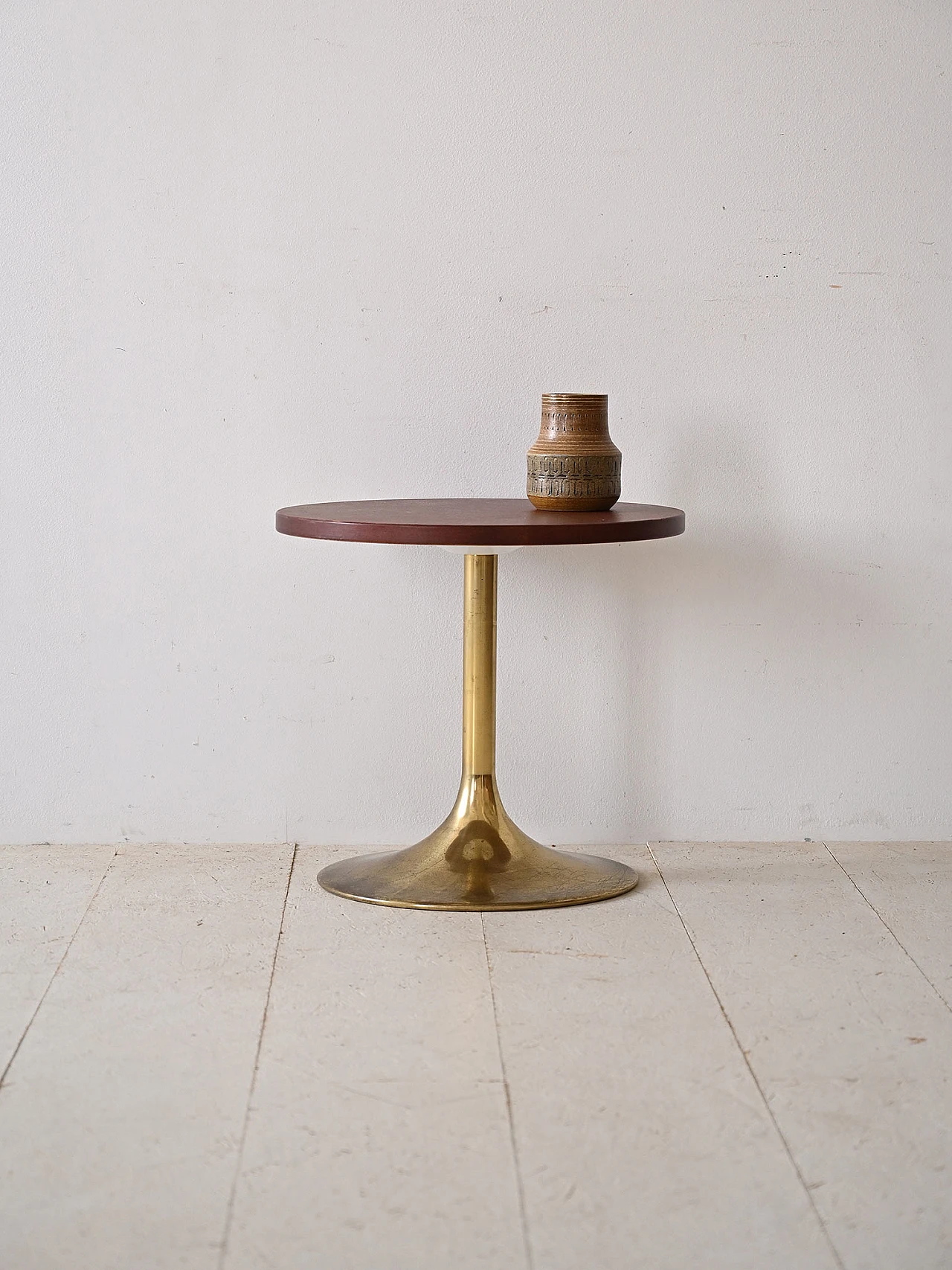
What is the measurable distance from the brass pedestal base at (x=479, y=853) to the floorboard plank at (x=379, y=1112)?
0.49ft

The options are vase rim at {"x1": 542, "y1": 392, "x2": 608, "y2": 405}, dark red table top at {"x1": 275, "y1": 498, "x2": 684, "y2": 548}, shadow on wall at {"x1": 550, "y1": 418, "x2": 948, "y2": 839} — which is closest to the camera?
dark red table top at {"x1": 275, "y1": 498, "x2": 684, "y2": 548}

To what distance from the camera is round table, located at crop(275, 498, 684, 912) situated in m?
2.58

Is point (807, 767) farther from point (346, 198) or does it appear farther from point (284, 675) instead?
point (346, 198)

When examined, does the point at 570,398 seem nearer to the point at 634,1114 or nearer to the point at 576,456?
the point at 576,456

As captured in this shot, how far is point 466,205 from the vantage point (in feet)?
9.43

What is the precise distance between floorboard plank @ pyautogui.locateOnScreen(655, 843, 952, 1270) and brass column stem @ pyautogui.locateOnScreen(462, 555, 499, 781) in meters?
0.46

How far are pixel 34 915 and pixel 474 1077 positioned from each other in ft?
3.42

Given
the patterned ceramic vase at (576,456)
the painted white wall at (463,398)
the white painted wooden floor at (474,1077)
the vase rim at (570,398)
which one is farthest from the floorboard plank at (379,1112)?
the vase rim at (570,398)

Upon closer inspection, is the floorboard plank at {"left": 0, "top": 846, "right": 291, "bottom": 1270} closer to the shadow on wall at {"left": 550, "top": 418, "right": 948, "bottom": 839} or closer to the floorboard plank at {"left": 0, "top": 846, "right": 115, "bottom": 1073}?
the floorboard plank at {"left": 0, "top": 846, "right": 115, "bottom": 1073}

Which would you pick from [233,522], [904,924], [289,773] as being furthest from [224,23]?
[904,924]

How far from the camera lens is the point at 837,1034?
2.07 metres

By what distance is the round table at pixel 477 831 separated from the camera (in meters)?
2.58

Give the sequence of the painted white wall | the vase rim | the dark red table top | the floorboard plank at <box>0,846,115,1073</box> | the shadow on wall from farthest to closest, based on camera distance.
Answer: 1. the shadow on wall
2. the painted white wall
3. the vase rim
4. the dark red table top
5. the floorboard plank at <box>0,846,115,1073</box>

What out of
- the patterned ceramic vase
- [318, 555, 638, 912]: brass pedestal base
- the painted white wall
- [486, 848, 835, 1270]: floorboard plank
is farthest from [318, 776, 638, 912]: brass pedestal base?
the patterned ceramic vase
